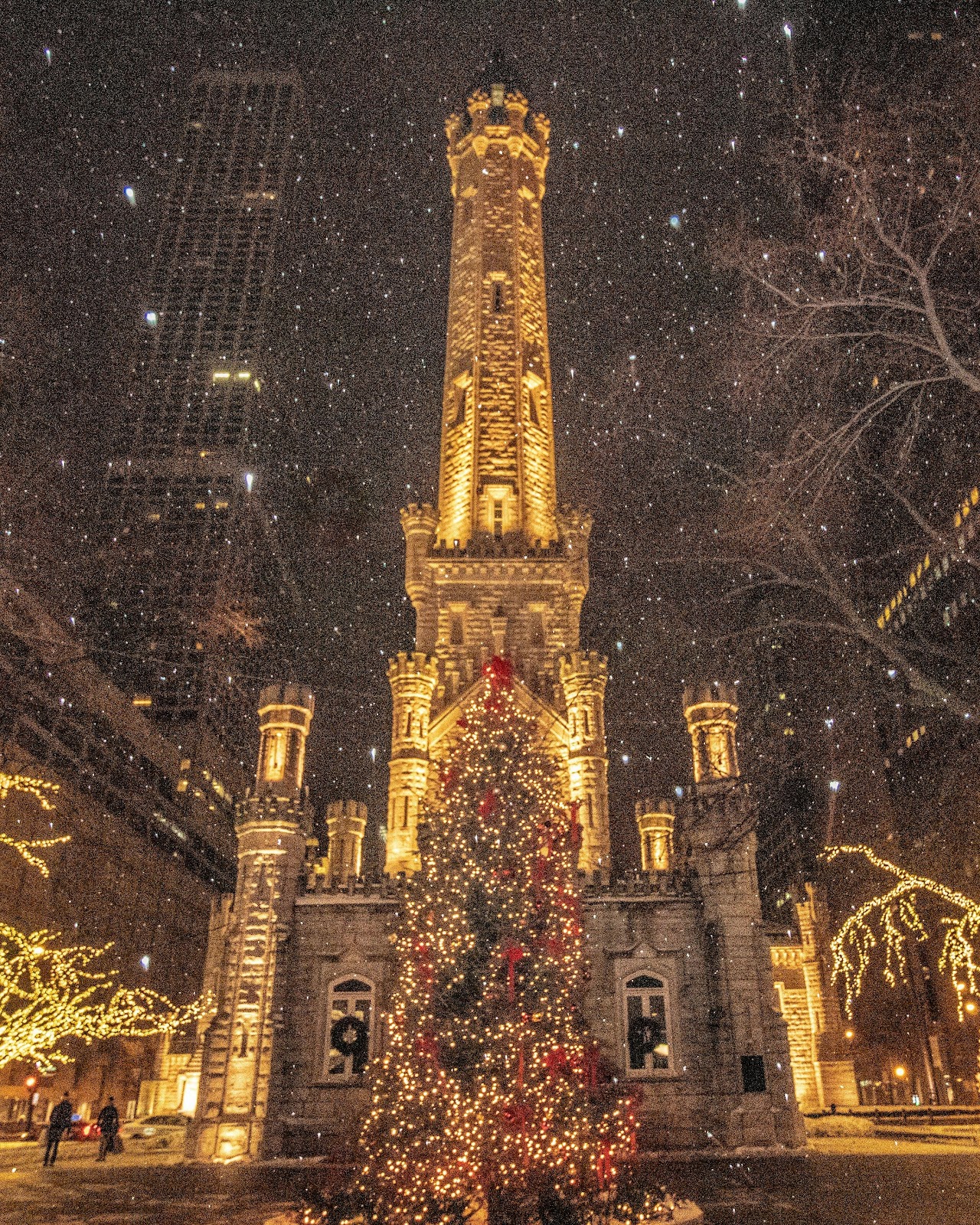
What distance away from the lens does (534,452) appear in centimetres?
3828

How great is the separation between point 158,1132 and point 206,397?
207ft

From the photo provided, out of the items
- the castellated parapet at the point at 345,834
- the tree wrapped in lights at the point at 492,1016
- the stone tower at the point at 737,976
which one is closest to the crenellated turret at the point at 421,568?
the castellated parapet at the point at 345,834

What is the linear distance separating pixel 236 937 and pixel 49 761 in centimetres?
2345

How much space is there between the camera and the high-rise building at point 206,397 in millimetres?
61656

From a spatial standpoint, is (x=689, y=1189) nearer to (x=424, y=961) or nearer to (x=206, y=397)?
(x=424, y=961)

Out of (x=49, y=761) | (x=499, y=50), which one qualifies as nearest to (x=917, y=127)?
(x=49, y=761)

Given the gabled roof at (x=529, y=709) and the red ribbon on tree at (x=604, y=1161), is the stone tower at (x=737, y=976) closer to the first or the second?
the gabled roof at (x=529, y=709)

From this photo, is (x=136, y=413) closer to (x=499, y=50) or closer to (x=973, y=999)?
(x=499, y=50)

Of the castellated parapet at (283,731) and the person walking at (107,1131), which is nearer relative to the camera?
the person walking at (107,1131)

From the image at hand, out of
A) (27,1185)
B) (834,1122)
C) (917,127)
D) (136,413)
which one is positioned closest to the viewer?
(917,127)

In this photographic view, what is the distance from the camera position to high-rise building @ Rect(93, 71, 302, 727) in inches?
2427

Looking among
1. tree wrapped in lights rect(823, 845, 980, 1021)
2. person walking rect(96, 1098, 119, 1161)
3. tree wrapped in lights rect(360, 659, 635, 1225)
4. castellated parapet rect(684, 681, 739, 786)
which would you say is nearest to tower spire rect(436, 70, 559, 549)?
castellated parapet rect(684, 681, 739, 786)

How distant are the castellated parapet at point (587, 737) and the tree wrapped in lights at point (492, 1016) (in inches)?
566

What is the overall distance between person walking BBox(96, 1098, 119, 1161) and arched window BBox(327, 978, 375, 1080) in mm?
5208
